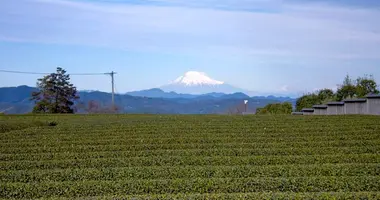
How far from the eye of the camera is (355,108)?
22.5 meters

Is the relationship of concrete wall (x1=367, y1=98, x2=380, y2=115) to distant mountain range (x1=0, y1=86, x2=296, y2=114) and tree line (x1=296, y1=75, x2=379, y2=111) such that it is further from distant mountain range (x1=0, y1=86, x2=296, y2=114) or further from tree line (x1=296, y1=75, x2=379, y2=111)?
distant mountain range (x1=0, y1=86, x2=296, y2=114)

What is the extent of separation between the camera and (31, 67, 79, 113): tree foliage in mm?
42156

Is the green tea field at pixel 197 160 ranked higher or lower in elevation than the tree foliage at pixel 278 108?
lower

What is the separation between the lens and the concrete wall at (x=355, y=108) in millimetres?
22056

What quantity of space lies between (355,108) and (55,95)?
2886 centimetres

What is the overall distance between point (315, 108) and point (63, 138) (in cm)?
1513

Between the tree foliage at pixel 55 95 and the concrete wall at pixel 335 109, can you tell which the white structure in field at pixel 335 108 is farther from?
the tree foliage at pixel 55 95

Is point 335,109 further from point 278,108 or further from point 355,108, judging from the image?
point 278,108

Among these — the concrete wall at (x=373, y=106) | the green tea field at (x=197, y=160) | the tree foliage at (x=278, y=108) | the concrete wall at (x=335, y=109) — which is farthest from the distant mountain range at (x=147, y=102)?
the green tea field at (x=197, y=160)

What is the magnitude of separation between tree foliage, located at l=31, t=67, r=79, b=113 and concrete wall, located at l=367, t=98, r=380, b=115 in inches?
1128

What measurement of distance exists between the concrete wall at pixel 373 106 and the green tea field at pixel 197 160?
65.3 inches

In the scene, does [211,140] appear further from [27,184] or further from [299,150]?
[27,184]

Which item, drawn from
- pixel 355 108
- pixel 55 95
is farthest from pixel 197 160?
pixel 55 95

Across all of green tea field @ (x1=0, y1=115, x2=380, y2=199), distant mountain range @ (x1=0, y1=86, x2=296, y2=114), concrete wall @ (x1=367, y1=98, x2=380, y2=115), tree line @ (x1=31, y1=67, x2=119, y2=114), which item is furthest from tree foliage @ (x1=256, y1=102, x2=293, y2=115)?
tree line @ (x1=31, y1=67, x2=119, y2=114)
